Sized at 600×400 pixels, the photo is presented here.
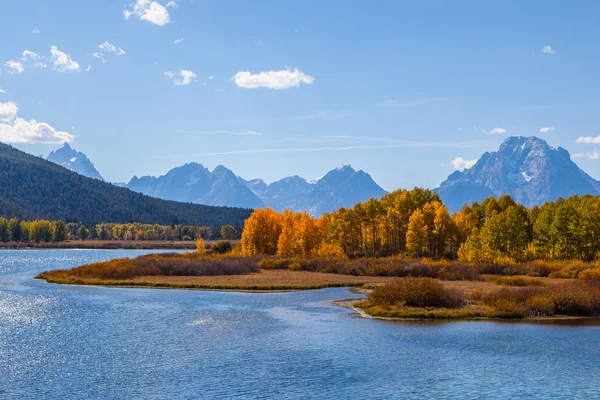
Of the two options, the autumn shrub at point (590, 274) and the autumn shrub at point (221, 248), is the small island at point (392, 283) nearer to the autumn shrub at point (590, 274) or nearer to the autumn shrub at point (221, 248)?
the autumn shrub at point (590, 274)

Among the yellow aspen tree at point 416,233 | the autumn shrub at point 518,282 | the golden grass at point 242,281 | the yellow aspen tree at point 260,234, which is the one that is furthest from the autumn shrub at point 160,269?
the autumn shrub at point 518,282

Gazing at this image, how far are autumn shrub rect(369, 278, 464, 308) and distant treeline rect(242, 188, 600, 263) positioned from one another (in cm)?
4968

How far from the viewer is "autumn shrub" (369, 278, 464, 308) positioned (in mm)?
62375

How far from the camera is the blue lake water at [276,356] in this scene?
3244 cm

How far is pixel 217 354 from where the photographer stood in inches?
1604

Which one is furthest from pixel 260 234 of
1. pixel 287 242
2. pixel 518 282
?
pixel 518 282

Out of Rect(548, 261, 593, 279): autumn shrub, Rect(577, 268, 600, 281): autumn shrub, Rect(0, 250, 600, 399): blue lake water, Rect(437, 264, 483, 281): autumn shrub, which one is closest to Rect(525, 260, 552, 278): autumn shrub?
Rect(548, 261, 593, 279): autumn shrub

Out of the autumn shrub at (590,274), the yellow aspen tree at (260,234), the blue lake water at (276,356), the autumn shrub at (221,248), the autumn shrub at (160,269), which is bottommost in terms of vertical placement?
the blue lake water at (276,356)

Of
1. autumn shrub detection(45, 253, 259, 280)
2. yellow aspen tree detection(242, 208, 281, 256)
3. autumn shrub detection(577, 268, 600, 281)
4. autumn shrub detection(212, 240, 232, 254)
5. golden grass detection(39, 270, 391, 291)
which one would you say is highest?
yellow aspen tree detection(242, 208, 281, 256)

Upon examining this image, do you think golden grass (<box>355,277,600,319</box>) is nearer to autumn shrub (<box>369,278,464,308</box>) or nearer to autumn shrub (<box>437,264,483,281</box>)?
autumn shrub (<box>369,278,464,308</box>)

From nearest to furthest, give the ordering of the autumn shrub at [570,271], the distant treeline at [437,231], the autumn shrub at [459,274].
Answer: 1. the autumn shrub at [570,271]
2. the autumn shrub at [459,274]
3. the distant treeline at [437,231]

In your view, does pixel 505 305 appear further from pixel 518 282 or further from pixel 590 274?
pixel 590 274

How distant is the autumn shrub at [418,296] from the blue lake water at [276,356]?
5.35m

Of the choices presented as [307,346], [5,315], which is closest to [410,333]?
[307,346]
